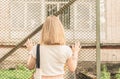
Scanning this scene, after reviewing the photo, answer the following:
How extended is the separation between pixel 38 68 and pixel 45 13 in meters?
6.17

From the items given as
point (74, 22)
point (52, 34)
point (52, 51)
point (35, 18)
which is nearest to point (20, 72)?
point (74, 22)

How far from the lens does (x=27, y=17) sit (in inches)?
410

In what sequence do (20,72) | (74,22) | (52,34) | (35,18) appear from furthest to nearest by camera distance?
(35,18), (74,22), (20,72), (52,34)

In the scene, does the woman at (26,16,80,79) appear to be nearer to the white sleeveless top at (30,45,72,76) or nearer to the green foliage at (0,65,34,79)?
the white sleeveless top at (30,45,72,76)

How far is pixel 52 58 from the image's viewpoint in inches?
149

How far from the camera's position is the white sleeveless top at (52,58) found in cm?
376

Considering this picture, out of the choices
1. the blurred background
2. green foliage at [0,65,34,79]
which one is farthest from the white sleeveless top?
the blurred background

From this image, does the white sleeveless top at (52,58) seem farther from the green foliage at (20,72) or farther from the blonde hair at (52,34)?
the green foliage at (20,72)

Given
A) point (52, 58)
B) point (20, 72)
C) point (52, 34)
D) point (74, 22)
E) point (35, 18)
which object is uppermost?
point (35, 18)

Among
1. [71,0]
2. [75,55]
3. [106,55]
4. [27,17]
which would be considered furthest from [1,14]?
[75,55]

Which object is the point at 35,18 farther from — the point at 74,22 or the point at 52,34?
the point at 52,34

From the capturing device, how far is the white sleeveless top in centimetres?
376

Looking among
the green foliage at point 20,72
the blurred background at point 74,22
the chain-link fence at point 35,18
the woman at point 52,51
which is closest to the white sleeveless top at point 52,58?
the woman at point 52,51

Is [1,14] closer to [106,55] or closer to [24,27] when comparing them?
[24,27]
